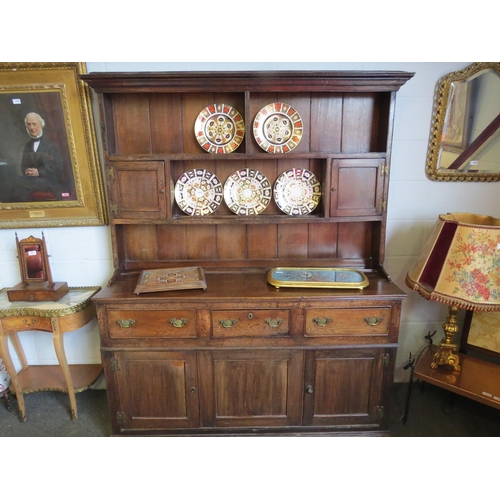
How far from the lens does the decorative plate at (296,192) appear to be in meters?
2.05

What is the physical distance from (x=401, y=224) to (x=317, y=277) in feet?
2.35

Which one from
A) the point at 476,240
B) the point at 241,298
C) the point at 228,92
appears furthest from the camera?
the point at 228,92

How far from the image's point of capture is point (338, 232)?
2145 mm

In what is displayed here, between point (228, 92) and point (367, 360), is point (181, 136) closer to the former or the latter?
point (228, 92)

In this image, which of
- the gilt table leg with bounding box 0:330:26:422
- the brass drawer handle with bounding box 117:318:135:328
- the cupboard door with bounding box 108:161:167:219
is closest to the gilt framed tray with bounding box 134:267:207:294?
the brass drawer handle with bounding box 117:318:135:328

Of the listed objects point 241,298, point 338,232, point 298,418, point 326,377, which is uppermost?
point 338,232

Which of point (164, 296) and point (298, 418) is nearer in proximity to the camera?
point (164, 296)

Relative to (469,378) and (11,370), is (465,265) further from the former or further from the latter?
(11,370)

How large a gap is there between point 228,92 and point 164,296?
1.15 meters

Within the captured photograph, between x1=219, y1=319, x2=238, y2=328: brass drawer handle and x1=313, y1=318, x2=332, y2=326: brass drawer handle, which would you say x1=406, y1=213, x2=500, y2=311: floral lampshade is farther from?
x1=219, y1=319, x2=238, y2=328: brass drawer handle

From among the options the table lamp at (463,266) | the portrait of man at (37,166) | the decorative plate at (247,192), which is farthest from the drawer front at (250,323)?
the portrait of man at (37,166)

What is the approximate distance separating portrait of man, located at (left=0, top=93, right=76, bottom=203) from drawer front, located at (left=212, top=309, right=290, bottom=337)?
120 centimetres

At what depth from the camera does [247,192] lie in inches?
81.1

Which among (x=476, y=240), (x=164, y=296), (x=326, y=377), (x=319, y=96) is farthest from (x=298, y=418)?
(x=319, y=96)
